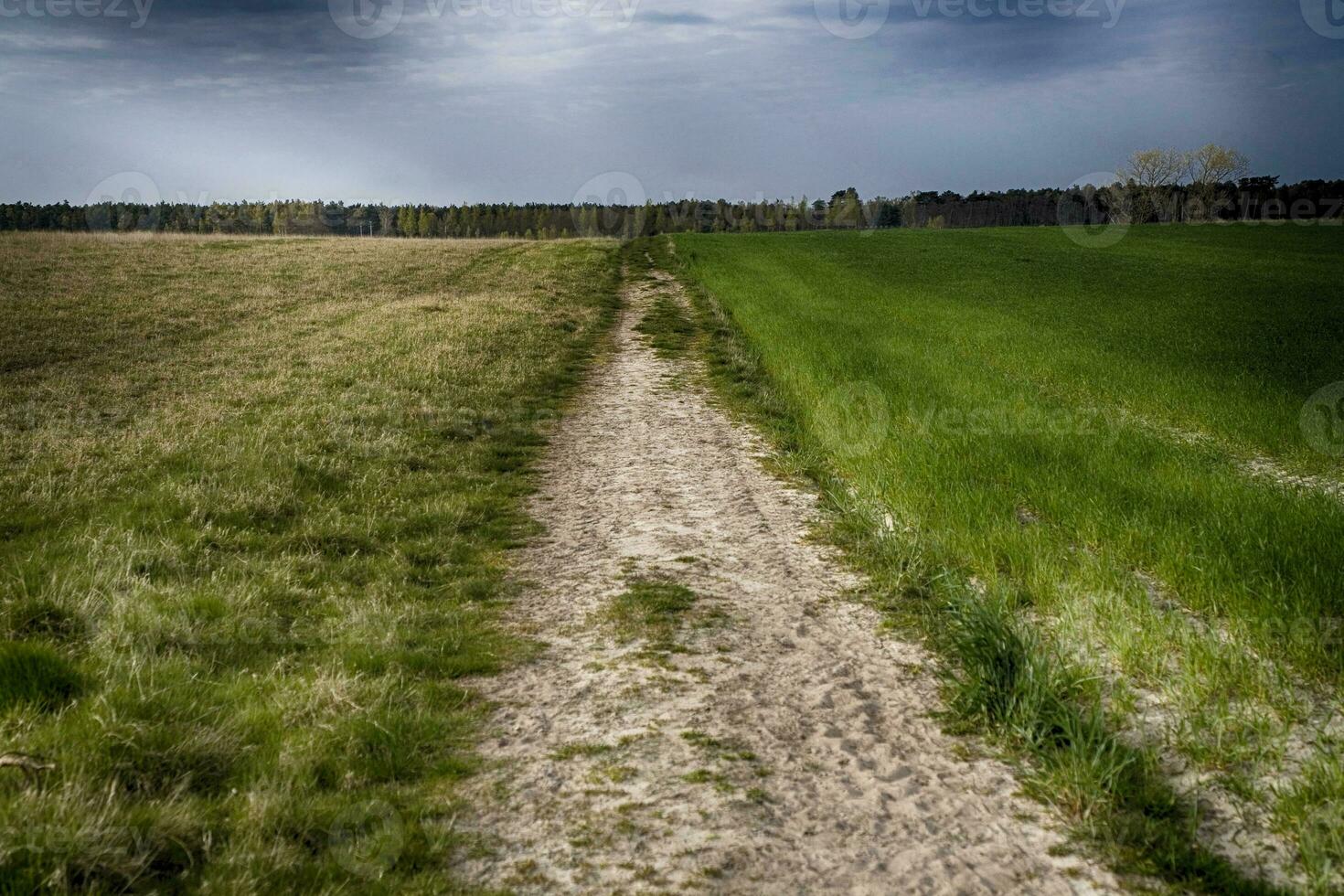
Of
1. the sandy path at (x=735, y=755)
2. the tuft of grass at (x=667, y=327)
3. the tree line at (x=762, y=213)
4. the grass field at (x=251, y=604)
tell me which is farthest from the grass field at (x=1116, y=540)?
the tree line at (x=762, y=213)

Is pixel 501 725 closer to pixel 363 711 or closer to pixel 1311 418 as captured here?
pixel 363 711

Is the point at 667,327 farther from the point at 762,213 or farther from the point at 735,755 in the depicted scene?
the point at 762,213

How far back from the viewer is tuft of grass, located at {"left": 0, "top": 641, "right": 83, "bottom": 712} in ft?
14.9

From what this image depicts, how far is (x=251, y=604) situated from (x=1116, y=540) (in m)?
6.66

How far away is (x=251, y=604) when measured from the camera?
6.06 metres

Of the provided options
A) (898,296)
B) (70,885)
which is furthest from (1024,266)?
(70,885)

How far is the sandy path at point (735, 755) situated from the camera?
359cm

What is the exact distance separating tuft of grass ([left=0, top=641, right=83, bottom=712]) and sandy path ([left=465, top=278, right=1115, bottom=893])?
229 centimetres

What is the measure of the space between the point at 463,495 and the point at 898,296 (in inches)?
955

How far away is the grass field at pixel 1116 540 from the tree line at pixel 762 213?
7298 centimetres

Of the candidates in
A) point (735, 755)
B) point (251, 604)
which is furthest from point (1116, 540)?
point (251, 604)

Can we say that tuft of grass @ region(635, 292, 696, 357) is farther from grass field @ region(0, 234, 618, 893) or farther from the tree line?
the tree line

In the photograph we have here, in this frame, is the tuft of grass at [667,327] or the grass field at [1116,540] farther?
the tuft of grass at [667,327]

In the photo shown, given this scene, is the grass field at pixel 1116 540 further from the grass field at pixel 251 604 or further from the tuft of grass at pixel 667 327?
the grass field at pixel 251 604
